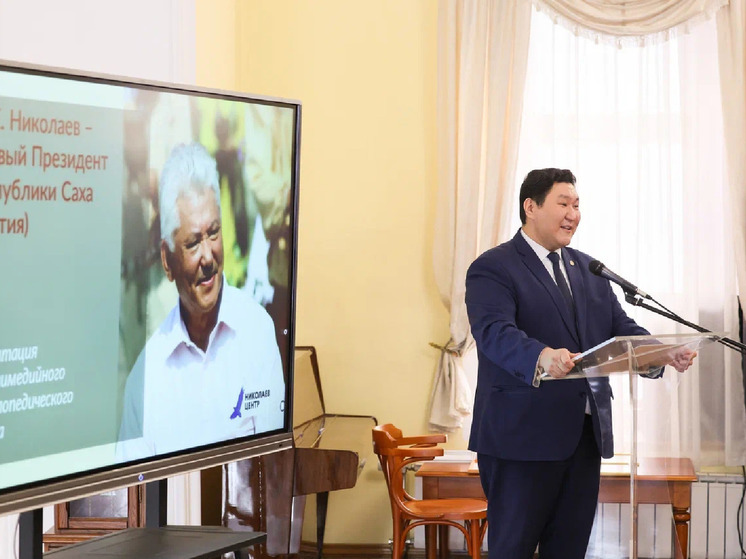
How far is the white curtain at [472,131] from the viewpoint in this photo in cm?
517

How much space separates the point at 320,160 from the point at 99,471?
3.38m

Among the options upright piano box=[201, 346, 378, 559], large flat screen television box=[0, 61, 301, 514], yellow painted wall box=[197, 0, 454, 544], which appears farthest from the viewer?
yellow painted wall box=[197, 0, 454, 544]

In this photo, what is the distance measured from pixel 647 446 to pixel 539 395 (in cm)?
55

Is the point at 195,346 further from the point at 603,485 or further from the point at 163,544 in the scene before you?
the point at 603,485

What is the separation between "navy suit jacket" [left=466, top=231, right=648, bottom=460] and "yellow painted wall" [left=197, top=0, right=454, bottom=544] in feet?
6.89

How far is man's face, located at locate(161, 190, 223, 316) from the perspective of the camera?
2.47 m

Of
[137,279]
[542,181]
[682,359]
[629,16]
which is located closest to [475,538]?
[542,181]

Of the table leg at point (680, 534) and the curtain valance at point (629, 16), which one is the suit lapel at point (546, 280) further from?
the curtain valance at point (629, 16)

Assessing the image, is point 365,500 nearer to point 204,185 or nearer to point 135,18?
point 135,18

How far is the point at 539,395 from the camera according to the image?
123 inches

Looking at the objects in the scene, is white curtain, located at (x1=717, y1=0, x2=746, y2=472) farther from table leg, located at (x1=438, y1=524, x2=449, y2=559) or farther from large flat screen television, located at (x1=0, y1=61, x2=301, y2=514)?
large flat screen television, located at (x1=0, y1=61, x2=301, y2=514)

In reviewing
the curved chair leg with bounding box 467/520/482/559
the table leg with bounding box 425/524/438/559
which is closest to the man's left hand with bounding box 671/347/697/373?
the curved chair leg with bounding box 467/520/482/559

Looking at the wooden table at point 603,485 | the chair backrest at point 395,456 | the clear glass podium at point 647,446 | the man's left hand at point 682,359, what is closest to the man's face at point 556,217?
the clear glass podium at point 647,446

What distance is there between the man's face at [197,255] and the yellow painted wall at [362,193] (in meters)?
2.82
